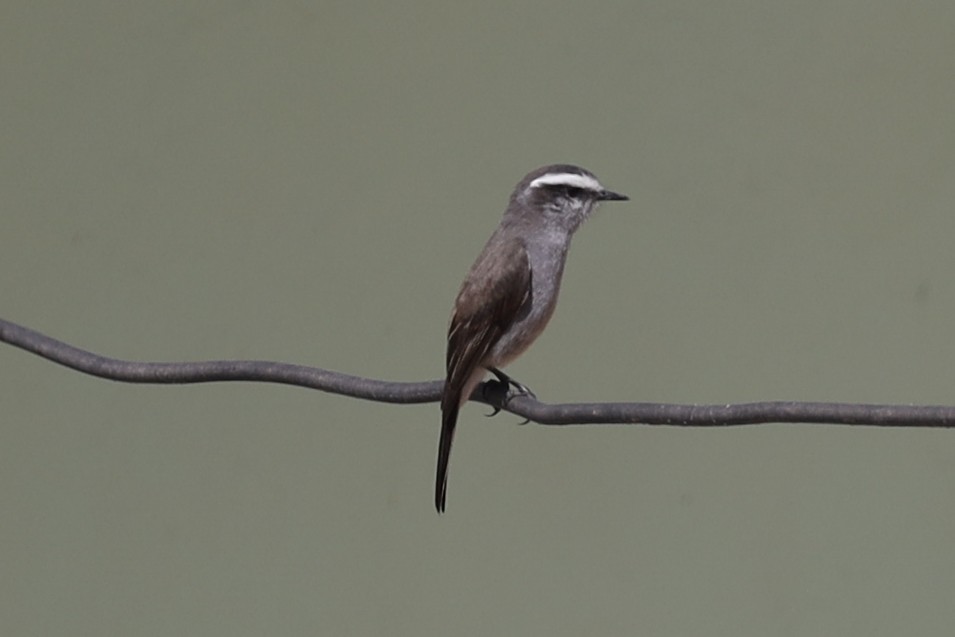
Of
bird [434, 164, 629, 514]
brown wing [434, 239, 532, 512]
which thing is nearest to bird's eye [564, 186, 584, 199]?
bird [434, 164, 629, 514]

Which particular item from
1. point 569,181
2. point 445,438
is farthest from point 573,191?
point 445,438

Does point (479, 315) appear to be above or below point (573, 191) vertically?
below

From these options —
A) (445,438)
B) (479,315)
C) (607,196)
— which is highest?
(607,196)

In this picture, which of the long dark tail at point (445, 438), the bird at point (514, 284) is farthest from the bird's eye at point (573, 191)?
the long dark tail at point (445, 438)

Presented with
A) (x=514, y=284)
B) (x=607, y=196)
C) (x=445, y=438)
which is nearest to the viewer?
(x=445, y=438)

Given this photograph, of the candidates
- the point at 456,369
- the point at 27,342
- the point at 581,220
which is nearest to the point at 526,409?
the point at 456,369

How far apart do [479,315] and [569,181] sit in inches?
10.7

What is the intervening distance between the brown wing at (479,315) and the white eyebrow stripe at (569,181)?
0.11 m

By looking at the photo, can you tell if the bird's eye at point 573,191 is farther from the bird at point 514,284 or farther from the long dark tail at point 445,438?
the long dark tail at point 445,438

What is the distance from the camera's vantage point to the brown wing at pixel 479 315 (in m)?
1.78

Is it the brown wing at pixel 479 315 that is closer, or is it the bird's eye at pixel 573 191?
the brown wing at pixel 479 315

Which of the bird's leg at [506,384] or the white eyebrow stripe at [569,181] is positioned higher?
the white eyebrow stripe at [569,181]

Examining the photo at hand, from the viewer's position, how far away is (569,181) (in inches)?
78.3

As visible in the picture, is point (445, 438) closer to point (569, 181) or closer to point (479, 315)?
point (479, 315)
